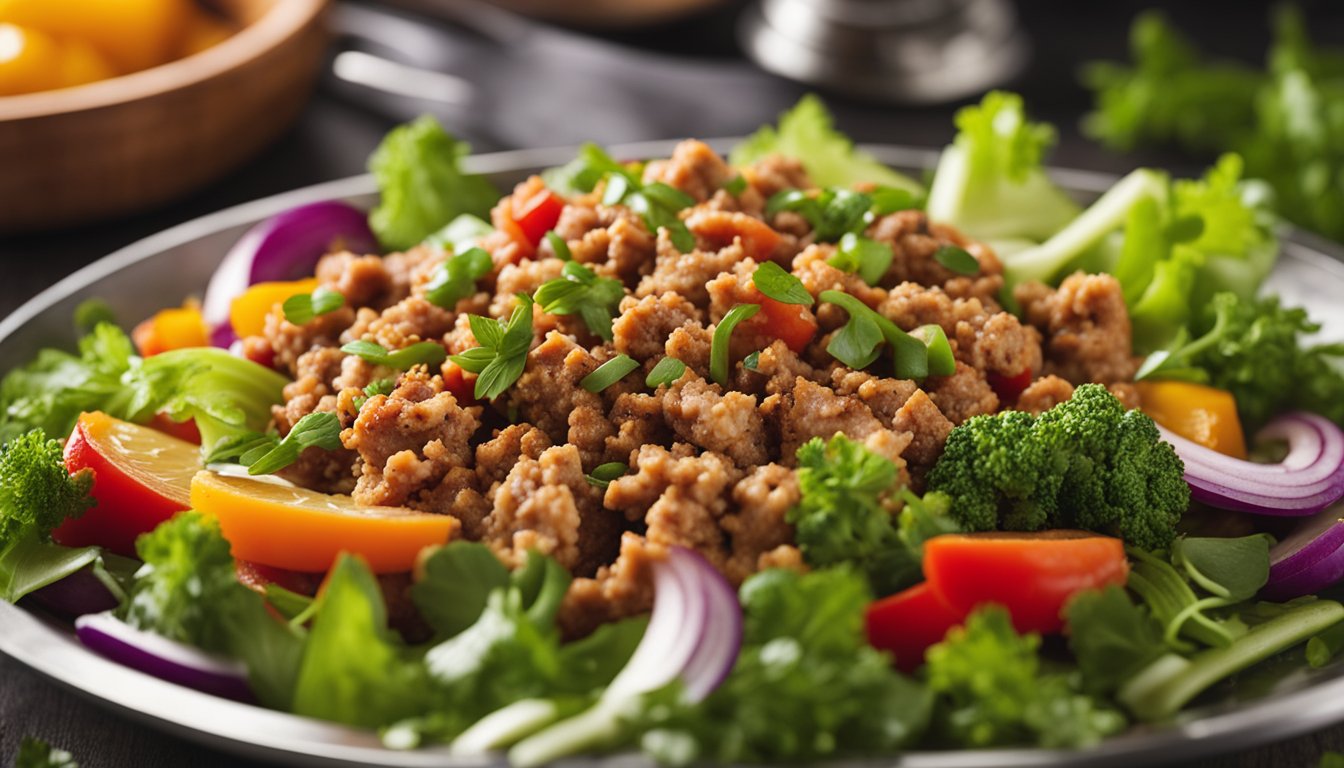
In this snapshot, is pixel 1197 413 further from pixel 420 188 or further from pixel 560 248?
pixel 420 188

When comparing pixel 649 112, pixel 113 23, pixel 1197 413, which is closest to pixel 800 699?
pixel 1197 413

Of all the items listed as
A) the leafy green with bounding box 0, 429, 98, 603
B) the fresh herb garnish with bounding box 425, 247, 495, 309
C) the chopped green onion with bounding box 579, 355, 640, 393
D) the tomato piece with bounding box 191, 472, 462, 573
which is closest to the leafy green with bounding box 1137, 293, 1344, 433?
the chopped green onion with bounding box 579, 355, 640, 393

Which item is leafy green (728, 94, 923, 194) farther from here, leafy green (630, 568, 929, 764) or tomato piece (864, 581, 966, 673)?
leafy green (630, 568, 929, 764)

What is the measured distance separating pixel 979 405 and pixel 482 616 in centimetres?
174

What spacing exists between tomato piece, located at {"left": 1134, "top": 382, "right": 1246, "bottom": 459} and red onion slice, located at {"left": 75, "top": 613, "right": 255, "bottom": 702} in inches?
124

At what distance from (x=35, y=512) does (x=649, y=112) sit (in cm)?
494

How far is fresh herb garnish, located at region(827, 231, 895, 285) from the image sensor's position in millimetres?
4328

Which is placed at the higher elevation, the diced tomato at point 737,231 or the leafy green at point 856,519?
the diced tomato at point 737,231

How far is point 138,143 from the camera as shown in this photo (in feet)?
21.4

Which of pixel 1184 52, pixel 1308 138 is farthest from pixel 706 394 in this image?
pixel 1184 52

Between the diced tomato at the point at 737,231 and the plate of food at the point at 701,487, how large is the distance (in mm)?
10

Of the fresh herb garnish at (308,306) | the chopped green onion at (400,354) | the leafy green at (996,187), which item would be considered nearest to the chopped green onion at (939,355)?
the leafy green at (996,187)

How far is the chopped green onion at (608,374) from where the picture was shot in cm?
394

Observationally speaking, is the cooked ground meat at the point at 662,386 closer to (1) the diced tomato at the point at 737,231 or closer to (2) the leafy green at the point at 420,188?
(1) the diced tomato at the point at 737,231
